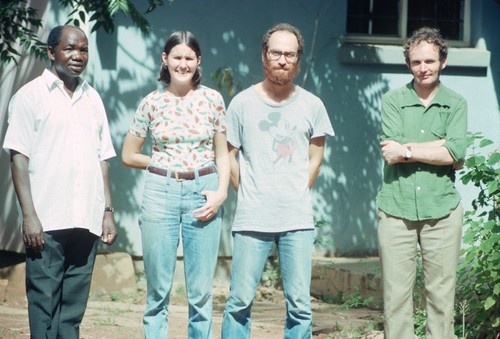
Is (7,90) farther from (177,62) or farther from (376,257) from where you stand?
(177,62)

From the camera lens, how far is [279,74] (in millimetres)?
6281

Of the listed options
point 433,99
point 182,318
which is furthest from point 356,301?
point 433,99

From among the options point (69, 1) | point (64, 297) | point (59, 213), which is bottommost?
point (64, 297)

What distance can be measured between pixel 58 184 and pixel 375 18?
579 cm

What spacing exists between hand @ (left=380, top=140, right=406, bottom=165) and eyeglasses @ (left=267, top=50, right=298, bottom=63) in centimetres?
76

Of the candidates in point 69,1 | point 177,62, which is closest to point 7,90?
point 69,1

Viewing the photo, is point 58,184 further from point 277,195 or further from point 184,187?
point 277,195

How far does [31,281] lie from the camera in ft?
19.4

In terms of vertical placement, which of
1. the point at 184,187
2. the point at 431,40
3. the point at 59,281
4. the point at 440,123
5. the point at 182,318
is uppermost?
the point at 431,40

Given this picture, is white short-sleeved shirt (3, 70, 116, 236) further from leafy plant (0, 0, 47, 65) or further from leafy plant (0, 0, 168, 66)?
leafy plant (0, 0, 47, 65)

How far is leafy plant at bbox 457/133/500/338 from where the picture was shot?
698 centimetres

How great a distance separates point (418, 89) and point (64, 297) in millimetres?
2403

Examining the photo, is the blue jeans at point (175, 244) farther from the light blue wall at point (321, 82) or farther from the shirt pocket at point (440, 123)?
the light blue wall at point (321, 82)

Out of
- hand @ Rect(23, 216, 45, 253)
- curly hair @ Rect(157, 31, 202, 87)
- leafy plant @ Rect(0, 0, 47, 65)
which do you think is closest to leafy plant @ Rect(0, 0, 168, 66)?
leafy plant @ Rect(0, 0, 47, 65)
